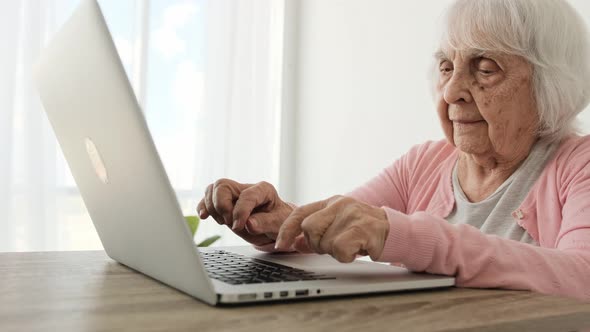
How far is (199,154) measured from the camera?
3.57 meters

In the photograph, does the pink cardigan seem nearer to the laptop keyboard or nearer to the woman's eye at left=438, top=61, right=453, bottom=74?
the laptop keyboard

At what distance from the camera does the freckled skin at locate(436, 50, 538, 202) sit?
118 centimetres


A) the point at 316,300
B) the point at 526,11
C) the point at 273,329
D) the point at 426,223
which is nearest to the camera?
the point at 273,329

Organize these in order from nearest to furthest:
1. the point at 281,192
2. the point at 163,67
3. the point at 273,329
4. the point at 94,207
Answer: the point at 273,329
the point at 94,207
the point at 163,67
the point at 281,192

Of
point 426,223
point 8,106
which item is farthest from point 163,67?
point 426,223

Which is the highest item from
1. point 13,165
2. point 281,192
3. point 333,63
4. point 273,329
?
point 333,63

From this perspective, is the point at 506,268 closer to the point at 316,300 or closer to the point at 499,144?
the point at 316,300

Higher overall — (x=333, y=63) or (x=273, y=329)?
(x=333, y=63)

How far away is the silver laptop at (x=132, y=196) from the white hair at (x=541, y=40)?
22.0 inches

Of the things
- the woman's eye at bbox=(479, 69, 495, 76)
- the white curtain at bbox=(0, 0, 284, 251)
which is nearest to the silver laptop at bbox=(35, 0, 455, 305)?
the woman's eye at bbox=(479, 69, 495, 76)

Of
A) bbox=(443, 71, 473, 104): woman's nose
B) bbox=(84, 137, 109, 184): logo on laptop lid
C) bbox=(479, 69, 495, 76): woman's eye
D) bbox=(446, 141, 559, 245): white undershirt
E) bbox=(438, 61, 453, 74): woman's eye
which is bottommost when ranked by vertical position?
bbox=(446, 141, 559, 245): white undershirt

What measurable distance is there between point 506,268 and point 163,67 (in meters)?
3.00

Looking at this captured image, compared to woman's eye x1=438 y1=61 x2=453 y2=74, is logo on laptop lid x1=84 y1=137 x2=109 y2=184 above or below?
below

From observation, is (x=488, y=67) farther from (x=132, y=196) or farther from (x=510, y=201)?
(x=132, y=196)
